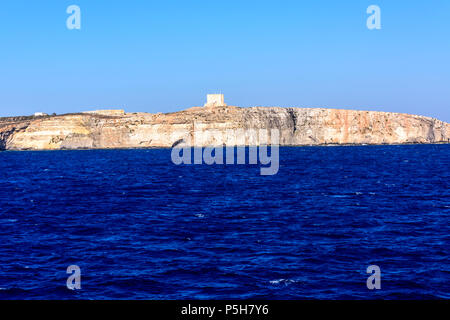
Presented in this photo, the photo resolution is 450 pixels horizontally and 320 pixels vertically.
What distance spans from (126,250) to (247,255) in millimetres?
8647

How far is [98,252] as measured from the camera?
32750 mm

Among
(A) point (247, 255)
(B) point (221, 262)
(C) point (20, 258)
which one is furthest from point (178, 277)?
(C) point (20, 258)

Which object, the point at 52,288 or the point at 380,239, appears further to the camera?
the point at 380,239
